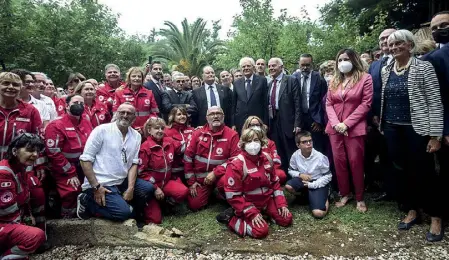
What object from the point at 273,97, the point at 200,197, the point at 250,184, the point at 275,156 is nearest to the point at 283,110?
the point at 273,97

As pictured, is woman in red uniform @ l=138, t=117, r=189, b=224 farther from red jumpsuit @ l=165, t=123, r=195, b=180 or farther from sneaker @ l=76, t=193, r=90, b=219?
sneaker @ l=76, t=193, r=90, b=219

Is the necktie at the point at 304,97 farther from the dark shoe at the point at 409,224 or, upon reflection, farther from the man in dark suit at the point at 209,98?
the dark shoe at the point at 409,224

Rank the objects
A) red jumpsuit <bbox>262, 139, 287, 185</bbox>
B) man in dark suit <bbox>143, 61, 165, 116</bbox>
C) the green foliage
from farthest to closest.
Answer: the green foliage
man in dark suit <bbox>143, 61, 165, 116</bbox>
red jumpsuit <bbox>262, 139, 287, 185</bbox>

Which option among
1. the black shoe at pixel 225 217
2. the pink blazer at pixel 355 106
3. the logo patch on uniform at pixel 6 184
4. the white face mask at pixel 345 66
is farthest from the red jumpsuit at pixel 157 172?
the white face mask at pixel 345 66

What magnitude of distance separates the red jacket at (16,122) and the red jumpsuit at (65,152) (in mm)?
268

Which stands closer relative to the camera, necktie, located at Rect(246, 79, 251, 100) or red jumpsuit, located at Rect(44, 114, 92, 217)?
red jumpsuit, located at Rect(44, 114, 92, 217)

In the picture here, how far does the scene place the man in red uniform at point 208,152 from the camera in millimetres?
4953

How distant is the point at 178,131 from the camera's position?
5.34m

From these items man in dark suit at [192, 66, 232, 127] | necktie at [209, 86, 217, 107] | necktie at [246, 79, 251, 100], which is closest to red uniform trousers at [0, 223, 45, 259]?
man in dark suit at [192, 66, 232, 127]

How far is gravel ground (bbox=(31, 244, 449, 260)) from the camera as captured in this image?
351 centimetres

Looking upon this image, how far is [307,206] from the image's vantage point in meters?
5.01

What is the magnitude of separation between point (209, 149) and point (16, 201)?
8.50 ft

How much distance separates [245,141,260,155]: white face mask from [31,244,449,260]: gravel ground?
131cm

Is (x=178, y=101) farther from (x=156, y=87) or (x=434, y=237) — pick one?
(x=434, y=237)
